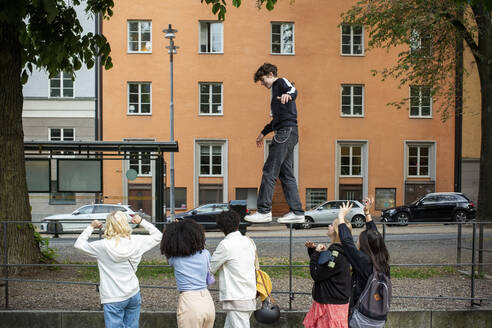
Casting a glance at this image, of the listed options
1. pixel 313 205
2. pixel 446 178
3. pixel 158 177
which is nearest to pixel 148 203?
pixel 158 177

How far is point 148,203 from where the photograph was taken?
22219 mm

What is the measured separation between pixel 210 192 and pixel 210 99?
557 cm

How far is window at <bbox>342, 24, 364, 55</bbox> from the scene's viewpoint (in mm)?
29703

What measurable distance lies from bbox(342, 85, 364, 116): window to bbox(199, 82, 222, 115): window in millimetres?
7624

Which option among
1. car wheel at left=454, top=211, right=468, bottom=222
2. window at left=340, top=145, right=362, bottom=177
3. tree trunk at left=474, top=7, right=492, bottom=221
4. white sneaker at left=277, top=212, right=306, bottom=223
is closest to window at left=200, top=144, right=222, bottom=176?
window at left=340, top=145, right=362, bottom=177

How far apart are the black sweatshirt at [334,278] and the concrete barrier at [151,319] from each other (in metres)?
2.55

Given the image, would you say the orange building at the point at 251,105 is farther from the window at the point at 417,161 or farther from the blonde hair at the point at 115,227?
the blonde hair at the point at 115,227

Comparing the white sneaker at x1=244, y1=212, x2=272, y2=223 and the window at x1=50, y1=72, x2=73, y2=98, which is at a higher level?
the window at x1=50, y1=72, x2=73, y2=98

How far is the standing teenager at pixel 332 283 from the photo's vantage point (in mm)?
5031

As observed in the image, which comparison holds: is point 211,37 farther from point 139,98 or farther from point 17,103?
point 17,103

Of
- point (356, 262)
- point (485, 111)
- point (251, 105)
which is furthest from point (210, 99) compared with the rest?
point (356, 262)

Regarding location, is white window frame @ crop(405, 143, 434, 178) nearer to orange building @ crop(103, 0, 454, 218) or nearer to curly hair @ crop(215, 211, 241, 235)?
orange building @ crop(103, 0, 454, 218)

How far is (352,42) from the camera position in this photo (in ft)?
97.7

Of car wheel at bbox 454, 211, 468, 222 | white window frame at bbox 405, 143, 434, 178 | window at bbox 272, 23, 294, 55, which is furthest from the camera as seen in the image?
white window frame at bbox 405, 143, 434, 178
